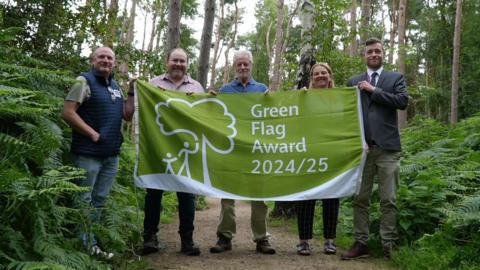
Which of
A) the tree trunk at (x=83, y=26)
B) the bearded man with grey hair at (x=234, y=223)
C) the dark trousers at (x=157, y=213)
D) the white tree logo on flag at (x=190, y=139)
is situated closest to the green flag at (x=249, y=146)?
the white tree logo on flag at (x=190, y=139)

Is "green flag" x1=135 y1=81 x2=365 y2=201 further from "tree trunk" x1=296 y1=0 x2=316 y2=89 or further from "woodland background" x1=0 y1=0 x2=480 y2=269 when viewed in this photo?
"tree trunk" x1=296 y1=0 x2=316 y2=89

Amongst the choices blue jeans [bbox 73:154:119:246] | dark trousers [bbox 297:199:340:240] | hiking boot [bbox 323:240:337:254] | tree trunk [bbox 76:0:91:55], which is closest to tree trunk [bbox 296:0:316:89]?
dark trousers [bbox 297:199:340:240]

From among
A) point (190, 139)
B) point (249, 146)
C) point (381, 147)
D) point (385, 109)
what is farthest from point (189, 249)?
point (385, 109)

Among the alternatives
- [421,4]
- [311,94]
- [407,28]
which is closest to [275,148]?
[311,94]

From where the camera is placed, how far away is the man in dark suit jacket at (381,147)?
15.1 feet

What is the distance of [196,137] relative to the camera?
4895 millimetres

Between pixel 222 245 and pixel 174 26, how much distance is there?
14.2 ft

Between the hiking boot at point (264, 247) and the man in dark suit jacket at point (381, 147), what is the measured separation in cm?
85

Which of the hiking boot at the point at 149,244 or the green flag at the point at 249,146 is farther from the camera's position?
the green flag at the point at 249,146

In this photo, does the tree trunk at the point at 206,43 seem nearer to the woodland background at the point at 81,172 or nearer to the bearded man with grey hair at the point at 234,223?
the woodland background at the point at 81,172

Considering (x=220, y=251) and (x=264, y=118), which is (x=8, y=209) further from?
(x=264, y=118)

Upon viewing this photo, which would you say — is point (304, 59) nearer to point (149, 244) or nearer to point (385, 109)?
point (385, 109)

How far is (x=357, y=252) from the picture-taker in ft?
15.2

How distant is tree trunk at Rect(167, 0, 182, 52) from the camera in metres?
7.51
